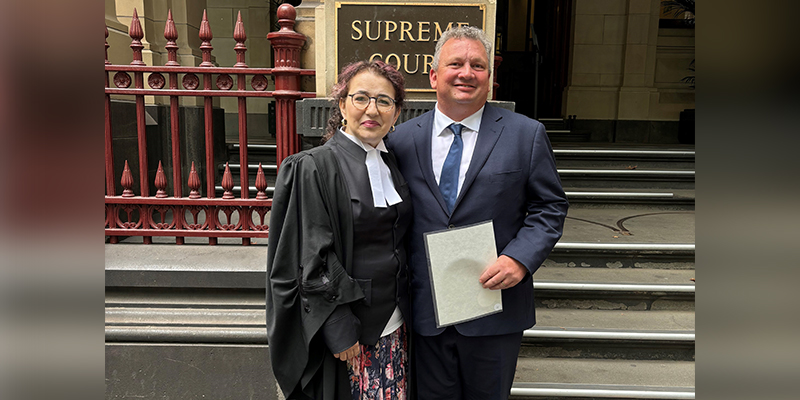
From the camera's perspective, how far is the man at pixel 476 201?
2043mm

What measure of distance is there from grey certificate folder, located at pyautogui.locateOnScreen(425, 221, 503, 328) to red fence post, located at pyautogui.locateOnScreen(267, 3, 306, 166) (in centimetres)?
188

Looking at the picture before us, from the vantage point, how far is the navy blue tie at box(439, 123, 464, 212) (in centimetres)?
211

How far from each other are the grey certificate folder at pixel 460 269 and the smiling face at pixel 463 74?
515 millimetres

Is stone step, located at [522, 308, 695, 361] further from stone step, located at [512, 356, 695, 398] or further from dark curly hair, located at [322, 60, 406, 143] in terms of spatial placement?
dark curly hair, located at [322, 60, 406, 143]

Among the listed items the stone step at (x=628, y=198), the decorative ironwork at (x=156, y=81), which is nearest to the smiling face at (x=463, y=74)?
the decorative ironwork at (x=156, y=81)

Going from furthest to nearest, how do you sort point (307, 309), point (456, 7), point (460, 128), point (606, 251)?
point (606, 251) → point (456, 7) → point (460, 128) → point (307, 309)

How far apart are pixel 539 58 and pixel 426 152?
313 inches

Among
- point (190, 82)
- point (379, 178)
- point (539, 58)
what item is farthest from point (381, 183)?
point (539, 58)

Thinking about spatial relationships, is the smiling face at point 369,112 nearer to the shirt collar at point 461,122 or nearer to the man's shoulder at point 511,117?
the shirt collar at point 461,122

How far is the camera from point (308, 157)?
190 centimetres

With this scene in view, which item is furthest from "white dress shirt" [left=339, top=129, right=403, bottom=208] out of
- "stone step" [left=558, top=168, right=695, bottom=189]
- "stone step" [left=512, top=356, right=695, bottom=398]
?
"stone step" [left=558, top=168, right=695, bottom=189]
